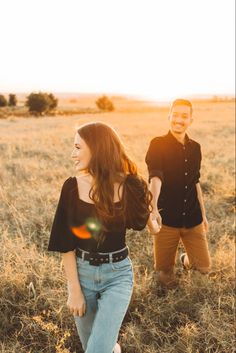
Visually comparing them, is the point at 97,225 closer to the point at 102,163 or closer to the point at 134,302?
the point at 102,163

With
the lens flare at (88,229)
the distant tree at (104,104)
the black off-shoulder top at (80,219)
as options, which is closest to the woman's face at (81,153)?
the black off-shoulder top at (80,219)

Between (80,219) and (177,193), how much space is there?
1.63 meters

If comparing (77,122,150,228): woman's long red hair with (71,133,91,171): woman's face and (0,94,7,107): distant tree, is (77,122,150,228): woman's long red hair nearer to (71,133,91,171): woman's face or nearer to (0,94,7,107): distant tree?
(71,133,91,171): woman's face

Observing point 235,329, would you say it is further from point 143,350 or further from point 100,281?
point 100,281

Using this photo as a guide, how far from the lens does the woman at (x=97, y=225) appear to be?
2.30 m

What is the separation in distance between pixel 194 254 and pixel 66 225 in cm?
196

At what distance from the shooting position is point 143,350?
3.17 meters

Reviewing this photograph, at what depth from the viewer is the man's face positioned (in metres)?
3.62

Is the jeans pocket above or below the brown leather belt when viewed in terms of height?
below

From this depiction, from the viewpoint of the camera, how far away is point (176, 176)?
373cm

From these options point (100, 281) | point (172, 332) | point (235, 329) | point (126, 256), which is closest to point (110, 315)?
point (100, 281)

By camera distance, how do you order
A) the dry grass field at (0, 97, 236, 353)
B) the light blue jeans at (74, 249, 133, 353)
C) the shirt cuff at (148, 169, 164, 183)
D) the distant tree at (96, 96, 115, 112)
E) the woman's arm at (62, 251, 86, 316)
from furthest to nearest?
the distant tree at (96, 96, 115, 112)
the shirt cuff at (148, 169, 164, 183)
the dry grass field at (0, 97, 236, 353)
the woman's arm at (62, 251, 86, 316)
the light blue jeans at (74, 249, 133, 353)

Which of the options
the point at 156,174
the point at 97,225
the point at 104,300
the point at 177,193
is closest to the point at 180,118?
the point at 156,174

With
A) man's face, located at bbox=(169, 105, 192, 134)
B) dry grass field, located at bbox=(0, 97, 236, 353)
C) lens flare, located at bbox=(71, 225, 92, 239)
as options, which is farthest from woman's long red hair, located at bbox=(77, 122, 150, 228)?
man's face, located at bbox=(169, 105, 192, 134)
